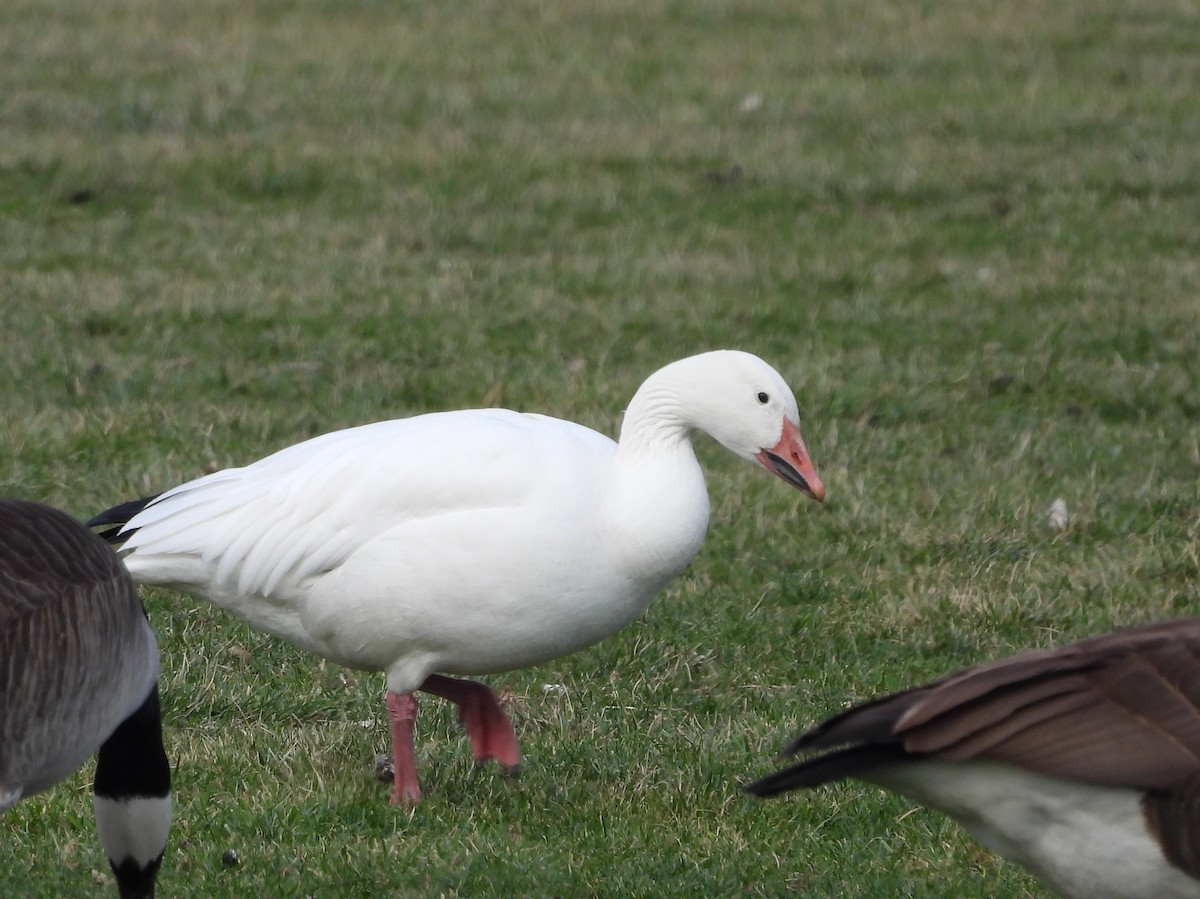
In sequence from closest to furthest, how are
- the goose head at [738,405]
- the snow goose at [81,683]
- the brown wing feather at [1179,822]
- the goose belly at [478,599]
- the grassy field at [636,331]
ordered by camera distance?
the brown wing feather at [1179,822] → the snow goose at [81,683] → the goose belly at [478,599] → the grassy field at [636,331] → the goose head at [738,405]

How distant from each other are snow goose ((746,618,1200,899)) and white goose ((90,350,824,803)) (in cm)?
120

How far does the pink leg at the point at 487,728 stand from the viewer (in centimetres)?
445

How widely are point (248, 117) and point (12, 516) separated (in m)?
8.41

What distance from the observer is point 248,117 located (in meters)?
11.6

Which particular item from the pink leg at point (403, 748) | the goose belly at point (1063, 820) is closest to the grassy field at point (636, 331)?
the pink leg at point (403, 748)

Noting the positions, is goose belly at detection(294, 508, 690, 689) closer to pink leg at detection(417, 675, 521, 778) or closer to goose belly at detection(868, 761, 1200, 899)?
pink leg at detection(417, 675, 521, 778)

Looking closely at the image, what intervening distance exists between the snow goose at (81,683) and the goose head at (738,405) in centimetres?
142

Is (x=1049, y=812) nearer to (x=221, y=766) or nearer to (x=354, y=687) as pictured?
(x=221, y=766)

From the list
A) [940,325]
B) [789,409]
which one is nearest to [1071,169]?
[940,325]

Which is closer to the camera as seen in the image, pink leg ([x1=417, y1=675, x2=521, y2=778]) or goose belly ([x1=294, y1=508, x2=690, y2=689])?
goose belly ([x1=294, y1=508, x2=690, y2=689])

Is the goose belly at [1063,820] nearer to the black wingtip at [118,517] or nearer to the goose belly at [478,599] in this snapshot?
the goose belly at [478,599]

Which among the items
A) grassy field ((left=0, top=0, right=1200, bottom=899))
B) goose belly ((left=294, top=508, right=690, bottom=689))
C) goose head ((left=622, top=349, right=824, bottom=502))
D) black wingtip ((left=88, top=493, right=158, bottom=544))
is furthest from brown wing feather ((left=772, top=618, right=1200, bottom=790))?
black wingtip ((left=88, top=493, right=158, bottom=544))

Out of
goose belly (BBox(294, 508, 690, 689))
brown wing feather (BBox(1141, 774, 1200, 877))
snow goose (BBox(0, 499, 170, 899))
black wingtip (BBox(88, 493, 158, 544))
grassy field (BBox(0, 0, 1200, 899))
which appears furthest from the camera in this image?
black wingtip (BBox(88, 493, 158, 544))

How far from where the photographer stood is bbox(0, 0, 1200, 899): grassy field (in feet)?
14.1
